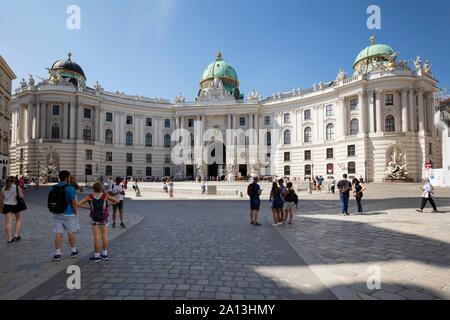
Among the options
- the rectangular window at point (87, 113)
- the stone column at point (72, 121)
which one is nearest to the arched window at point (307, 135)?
the rectangular window at point (87, 113)

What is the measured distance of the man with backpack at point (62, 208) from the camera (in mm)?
5645

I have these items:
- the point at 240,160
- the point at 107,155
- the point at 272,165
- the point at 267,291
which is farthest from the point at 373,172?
the point at 107,155

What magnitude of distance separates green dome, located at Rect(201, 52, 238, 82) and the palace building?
25 centimetres

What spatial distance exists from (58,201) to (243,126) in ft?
172

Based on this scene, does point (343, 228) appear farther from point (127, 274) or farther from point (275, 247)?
point (127, 274)

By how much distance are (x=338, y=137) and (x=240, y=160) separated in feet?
64.2

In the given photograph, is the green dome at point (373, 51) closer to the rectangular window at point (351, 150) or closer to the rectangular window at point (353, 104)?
the rectangular window at point (353, 104)

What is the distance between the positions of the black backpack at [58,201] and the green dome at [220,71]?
5991 centimetres

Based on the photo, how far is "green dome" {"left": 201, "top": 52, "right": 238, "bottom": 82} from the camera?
6251 centimetres

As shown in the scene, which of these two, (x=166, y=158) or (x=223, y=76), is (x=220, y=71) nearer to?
(x=223, y=76)

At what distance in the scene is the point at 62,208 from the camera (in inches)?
223

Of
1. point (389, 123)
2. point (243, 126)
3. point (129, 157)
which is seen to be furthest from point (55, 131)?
point (389, 123)

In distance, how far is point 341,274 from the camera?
4.99 metres

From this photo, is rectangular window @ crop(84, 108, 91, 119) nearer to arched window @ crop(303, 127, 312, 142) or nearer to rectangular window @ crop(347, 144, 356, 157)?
arched window @ crop(303, 127, 312, 142)
